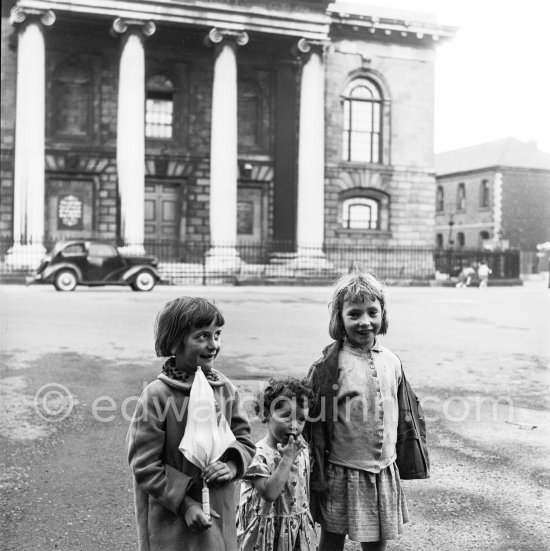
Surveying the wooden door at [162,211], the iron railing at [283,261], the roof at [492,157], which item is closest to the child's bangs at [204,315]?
the iron railing at [283,261]

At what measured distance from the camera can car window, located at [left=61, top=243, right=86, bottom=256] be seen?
72.9 feet

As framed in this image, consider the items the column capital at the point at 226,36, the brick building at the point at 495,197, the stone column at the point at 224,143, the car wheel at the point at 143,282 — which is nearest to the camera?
the car wheel at the point at 143,282

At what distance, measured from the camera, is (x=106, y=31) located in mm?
29172

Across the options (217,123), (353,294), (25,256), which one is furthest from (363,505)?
(217,123)

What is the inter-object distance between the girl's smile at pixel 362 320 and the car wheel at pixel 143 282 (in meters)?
19.7

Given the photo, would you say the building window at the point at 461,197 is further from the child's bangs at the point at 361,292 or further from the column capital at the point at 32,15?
the child's bangs at the point at 361,292

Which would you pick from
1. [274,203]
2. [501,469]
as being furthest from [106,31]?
[501,469]

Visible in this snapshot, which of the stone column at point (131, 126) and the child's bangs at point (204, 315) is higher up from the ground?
the stone column at point (131, 126)

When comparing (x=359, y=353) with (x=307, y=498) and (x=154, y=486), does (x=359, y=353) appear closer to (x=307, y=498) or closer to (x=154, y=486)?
(x=307, y=498)

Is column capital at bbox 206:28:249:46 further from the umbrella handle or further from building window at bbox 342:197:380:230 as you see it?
the umbrella handle

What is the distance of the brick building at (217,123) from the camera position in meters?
27.1

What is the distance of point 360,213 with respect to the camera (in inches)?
1328

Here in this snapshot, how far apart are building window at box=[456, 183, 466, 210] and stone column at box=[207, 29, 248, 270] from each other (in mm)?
38856

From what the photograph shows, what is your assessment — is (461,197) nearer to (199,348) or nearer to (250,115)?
(250,115)
